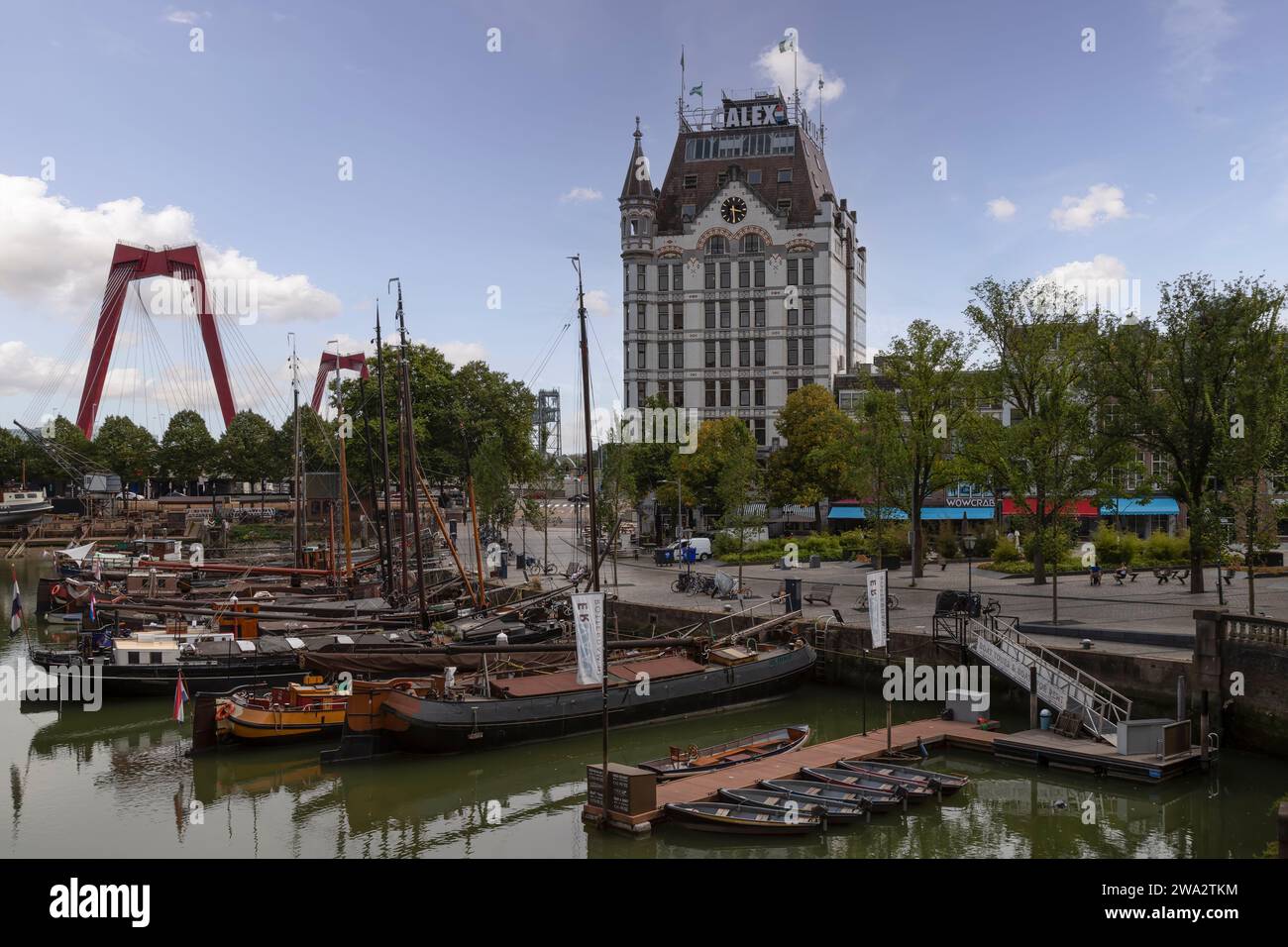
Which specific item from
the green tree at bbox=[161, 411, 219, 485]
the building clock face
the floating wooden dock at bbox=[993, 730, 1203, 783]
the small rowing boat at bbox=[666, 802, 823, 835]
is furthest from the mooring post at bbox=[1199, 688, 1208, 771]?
the green tree at bbox=[161, 411, 219, 485]

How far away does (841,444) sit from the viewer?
6000cm

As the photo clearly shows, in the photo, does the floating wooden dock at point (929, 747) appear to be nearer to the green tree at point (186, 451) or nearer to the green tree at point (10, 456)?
the green tree at point (186, 451)

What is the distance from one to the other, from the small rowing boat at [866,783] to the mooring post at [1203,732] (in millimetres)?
7048

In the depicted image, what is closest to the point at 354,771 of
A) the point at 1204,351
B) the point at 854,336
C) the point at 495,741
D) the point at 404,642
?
the point at 495,741

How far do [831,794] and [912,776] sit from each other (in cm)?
237

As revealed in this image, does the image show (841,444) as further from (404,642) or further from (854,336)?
(854,336)

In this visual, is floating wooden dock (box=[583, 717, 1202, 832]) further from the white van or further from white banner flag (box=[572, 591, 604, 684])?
the white van

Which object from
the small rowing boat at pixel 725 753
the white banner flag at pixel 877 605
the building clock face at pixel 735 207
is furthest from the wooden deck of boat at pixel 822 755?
the building clock face at pixel 735 207

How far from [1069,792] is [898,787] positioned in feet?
14.4

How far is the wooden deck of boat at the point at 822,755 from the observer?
2311cm

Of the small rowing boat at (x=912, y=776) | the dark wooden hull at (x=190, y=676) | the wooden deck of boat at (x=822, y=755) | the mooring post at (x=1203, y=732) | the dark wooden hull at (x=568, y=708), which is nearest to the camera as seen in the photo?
the wooden deck of boat at (x=822, y=755)

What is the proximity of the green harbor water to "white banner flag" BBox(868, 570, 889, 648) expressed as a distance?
3.40 meters

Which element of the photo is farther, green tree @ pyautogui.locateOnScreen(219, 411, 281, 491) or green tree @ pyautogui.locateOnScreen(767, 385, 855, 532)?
green tree @ pyautogui.locateOnScreen(219, 411, 281, 491)

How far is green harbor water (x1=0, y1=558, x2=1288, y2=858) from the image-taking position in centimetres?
2114
